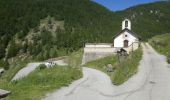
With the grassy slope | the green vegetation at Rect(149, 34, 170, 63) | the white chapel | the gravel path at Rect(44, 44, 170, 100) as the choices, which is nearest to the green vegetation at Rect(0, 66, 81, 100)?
the grassy slope

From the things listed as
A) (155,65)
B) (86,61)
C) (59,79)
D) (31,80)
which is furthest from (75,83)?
(86,61)

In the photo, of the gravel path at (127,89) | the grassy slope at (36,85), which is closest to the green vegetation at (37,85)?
the grassy slope at (36,85)

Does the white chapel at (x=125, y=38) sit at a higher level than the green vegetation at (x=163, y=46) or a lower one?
higher

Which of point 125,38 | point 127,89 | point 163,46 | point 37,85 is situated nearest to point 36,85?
point 37,85

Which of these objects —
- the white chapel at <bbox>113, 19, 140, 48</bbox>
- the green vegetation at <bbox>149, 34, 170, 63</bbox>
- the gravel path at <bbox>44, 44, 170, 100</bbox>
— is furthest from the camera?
the white chapel at <bbox>113, 19, 140, 48</bbox>

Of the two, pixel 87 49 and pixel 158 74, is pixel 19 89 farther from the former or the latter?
pixel 87 49

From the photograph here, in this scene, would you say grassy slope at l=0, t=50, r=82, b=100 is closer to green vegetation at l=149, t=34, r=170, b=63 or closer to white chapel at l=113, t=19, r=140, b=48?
green vegetation at l=149, t=34, r=170, b=63

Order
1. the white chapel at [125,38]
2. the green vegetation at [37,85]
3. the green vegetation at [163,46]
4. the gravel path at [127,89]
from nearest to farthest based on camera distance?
the green vegetation at [37,85] → the gravel path at [127,89] → the green vegetation at [163,46] → the white chapel at [125,38]

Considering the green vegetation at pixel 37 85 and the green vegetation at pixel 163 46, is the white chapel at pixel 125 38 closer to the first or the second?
the green vegetation at pixel 163 46

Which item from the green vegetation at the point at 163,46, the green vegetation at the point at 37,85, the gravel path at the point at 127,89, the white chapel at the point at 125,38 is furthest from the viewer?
the white chapel at the point at 125,38

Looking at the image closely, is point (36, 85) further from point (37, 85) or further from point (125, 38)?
point (125, 38)

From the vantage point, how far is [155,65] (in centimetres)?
4544

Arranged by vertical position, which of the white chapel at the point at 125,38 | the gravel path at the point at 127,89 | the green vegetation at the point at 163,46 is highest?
the white chapel at the point at 125,38

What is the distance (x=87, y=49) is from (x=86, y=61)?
2.89 meters
